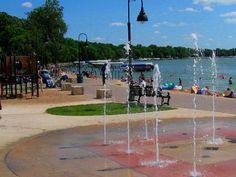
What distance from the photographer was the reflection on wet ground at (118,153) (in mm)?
9094

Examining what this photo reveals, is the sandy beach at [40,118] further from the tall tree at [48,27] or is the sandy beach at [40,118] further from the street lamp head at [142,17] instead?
the tall tree at [48,27]

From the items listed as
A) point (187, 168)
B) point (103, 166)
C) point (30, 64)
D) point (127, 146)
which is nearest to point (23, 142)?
point (127, 146)

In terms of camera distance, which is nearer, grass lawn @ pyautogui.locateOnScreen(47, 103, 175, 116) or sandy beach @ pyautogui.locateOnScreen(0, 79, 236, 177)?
sandy beach @ pyautogui.locateOnScreen(0, 79, 236, 177)

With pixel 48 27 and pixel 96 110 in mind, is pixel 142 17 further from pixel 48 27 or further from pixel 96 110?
pixel 48 27

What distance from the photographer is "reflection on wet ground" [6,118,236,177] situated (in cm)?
909

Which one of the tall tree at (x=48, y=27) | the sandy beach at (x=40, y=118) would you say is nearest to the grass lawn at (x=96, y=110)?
the sandy beach at (x=40, y=118)

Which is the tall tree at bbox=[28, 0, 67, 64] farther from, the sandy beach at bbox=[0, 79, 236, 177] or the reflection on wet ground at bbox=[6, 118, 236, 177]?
the reflection on wet ground at bbox=[6, 118, 236, 177]

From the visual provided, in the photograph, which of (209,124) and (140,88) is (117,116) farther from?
(140,88)

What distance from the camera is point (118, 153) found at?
10.8 metres

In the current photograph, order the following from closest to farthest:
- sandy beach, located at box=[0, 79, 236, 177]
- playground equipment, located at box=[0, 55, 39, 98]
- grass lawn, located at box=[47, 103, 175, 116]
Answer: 1. sandy beach, located at box=[0, 79, 236, 177]
2. grass lawn, located at box=[47, 103, 175, 116]
3. playground equipment, located at box=[0, 55, 39, 98]

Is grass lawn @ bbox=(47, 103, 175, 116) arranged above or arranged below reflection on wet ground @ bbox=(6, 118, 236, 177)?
above

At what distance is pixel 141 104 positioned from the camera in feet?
69.2

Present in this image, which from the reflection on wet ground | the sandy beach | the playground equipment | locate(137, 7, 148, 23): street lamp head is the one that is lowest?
the reflection on wet ground

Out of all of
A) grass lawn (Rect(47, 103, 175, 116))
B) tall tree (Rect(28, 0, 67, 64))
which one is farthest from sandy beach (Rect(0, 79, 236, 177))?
tall tree (Rect(28, 0, 67, 64))
